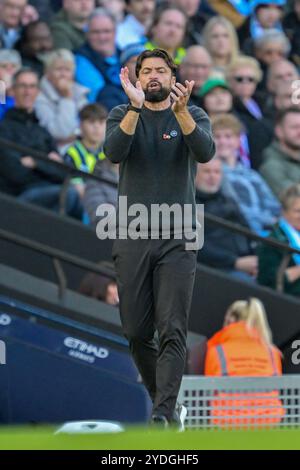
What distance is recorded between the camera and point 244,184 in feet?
42.1

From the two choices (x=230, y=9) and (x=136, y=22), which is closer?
(x=136, y=22)

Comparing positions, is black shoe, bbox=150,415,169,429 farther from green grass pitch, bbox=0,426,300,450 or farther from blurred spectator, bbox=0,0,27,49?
blurred spectator, bbox=0,0,27,49

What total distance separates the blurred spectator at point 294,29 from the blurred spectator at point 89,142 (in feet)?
10.8

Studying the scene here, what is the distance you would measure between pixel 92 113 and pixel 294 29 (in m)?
3.81

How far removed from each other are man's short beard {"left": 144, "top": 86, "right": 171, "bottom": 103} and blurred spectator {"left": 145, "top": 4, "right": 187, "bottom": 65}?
19.9ft

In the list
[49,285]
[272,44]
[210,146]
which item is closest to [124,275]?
[210,146]

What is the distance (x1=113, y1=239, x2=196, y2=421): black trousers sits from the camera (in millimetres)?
7902

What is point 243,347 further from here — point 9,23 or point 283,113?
point 9,23

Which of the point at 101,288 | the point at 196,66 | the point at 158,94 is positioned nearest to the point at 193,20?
the point at 196,66

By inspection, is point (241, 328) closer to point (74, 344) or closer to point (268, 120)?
point (74, 344)

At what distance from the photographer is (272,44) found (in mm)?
14938

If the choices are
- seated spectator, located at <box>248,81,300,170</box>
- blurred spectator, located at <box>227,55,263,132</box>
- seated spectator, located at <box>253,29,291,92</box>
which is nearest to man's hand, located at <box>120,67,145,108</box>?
seated spectator, located at <box>248,81,300,170</box>

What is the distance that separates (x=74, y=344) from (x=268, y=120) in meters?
3.81

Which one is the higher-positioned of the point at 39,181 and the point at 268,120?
the point at 268,120
